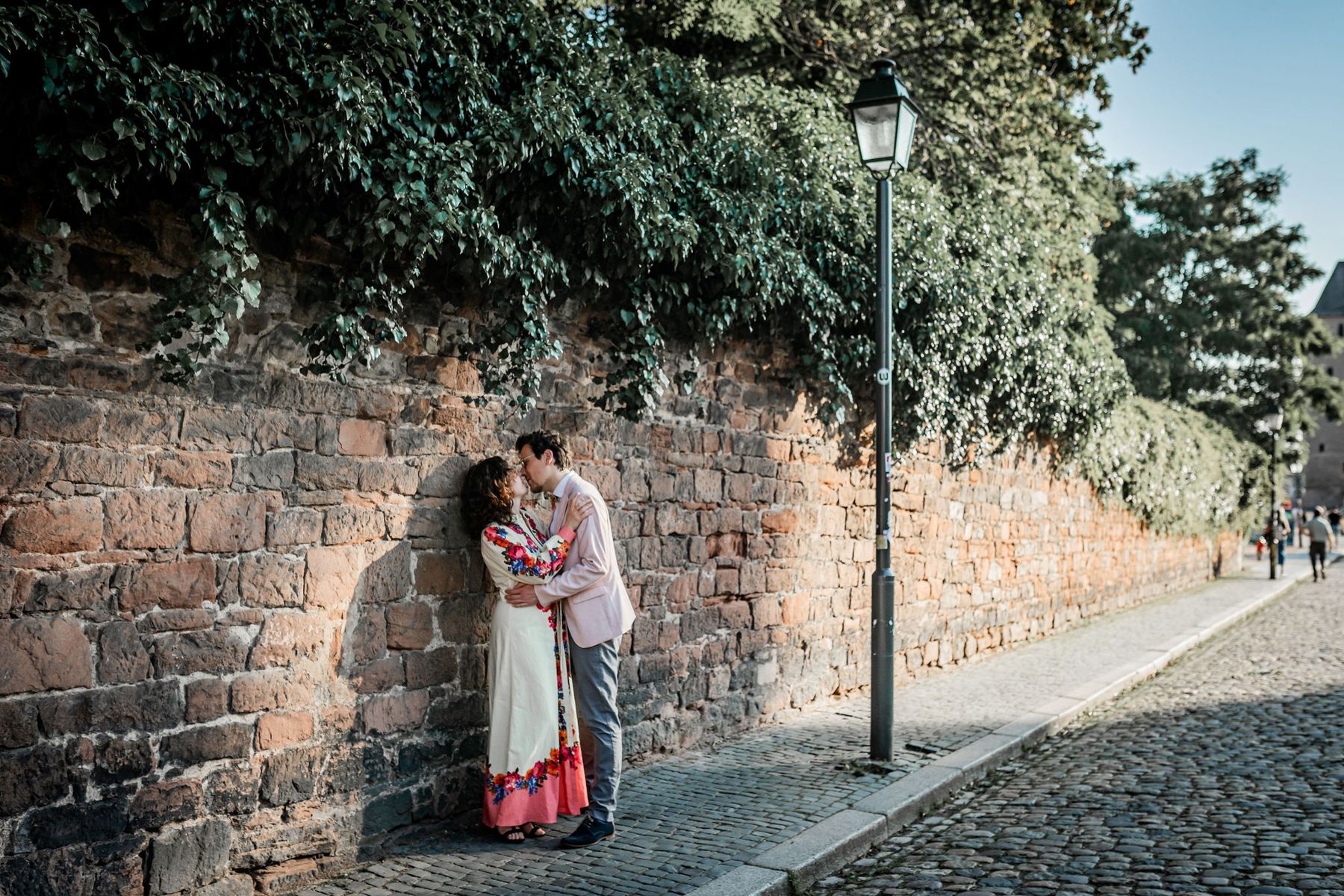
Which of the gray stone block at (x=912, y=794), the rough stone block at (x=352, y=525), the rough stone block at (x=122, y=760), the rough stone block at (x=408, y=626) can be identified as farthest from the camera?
the gray stone block at (x=912, y=794)

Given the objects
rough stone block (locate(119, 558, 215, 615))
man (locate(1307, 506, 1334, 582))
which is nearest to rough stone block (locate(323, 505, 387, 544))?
rough stone block (locate(119, 558, 215, 615))

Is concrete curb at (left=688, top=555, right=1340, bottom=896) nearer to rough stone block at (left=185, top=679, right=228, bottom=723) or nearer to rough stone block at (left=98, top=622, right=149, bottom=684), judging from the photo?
rough stone block at (left=185, top=679, right=228, bottom=723)

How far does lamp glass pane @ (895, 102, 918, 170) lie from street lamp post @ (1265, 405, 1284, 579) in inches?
761

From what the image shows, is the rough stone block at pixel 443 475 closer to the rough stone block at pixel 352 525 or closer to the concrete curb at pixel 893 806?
the rough stone block at pixel 352 525

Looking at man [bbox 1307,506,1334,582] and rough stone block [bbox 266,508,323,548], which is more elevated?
rough stone block [bbox 266,508,323,548]

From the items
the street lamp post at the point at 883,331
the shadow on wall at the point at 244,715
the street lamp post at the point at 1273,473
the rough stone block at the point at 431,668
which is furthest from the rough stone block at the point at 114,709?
the street lamp post at the point at 1273,473

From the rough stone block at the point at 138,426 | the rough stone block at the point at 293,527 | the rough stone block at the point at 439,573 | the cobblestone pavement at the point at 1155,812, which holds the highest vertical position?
the rough stone block at the point at 138,426

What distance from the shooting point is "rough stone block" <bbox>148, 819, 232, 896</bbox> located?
4199mm

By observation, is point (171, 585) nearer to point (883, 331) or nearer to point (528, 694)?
point (528, 694)

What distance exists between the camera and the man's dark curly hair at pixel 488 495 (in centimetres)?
545

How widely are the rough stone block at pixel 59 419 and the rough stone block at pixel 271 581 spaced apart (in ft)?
2.67

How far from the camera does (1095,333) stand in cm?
1386

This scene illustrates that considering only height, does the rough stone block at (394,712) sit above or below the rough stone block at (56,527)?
below

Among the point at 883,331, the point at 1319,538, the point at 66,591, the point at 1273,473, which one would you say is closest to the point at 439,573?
the point at 66,591
